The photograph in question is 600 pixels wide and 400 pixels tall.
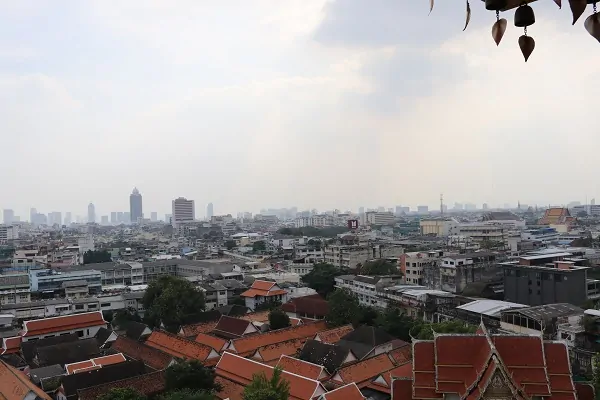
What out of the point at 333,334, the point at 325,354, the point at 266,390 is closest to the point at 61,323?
the point at 333,334

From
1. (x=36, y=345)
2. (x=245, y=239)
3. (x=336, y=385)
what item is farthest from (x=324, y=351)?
(x=245, y=239)

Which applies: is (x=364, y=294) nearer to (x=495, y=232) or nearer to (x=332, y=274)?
(x=332, y=274)

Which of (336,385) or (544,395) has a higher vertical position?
(544,395)

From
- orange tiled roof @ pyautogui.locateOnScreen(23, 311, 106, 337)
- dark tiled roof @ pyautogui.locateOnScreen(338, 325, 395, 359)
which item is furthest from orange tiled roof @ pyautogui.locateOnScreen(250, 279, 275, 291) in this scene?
dark tiled roof @ pyautogui.locateOnScreen(338, 325, 395, 359)

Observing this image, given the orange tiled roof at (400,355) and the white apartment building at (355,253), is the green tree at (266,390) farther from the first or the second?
the white apartment building at (355,253)

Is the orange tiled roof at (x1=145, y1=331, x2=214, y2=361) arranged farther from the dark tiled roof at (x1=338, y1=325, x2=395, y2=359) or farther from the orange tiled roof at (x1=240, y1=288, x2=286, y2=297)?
the orange tiled roof at (x1=240, y1=288, x2=286, y2=297)

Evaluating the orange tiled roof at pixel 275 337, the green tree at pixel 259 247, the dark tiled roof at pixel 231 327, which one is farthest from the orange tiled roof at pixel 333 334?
the green tree at pixel 259 247
